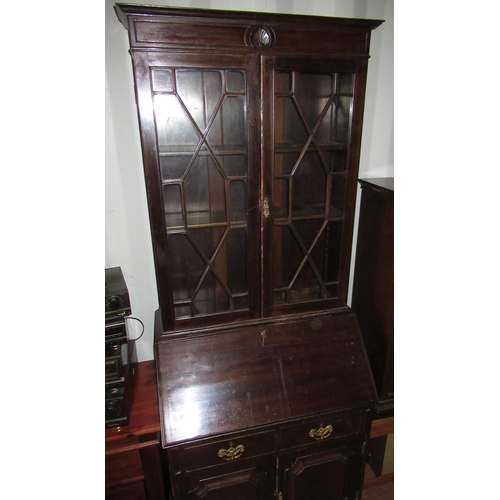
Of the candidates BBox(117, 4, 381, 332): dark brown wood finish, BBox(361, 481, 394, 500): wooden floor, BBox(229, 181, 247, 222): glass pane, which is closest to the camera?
BBox(117, 4, 381, 332): dark brown wood finish

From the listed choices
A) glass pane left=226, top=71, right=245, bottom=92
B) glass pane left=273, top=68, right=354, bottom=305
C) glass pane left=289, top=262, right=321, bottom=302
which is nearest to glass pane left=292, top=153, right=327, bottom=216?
glass pane left=273, top=68, right=354, bottom=305

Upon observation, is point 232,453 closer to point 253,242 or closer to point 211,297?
point 211,297

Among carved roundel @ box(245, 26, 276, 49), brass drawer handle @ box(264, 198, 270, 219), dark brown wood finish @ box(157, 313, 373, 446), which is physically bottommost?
dark brown wood finish @ box(157, 313, 373, 446)

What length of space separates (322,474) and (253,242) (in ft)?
3.27

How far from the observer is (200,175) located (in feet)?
4.58

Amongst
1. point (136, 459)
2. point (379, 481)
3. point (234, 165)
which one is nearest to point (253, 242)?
point (234, 165)

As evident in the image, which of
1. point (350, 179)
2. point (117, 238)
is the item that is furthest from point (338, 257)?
point (117, 238)

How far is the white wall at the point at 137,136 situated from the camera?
1.33 metres

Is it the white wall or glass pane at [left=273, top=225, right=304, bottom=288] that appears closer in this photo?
the white wall

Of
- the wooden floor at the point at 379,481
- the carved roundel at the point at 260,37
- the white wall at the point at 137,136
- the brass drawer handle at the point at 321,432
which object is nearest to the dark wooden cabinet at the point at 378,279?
the wooden floor at the point at 379,481

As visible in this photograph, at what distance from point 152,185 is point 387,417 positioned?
1.50 metres

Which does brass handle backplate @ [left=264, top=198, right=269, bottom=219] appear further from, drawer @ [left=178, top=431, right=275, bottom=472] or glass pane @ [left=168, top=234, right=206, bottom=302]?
drawer @ [left=178, top=431, right=275, bottom=472]

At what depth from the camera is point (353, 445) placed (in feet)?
4.61

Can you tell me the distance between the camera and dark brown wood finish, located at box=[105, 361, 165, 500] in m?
1.22
